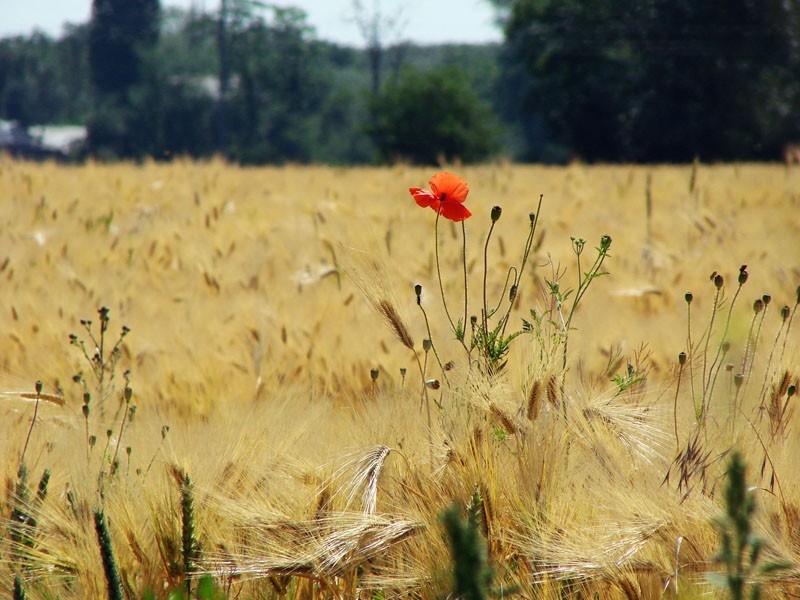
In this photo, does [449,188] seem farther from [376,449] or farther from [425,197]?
[376,449]

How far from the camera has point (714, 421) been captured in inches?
59.4

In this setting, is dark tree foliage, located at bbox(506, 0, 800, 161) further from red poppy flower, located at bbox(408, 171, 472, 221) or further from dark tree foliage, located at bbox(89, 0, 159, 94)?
dark tree foliage, located at bbox(89, 0, 159, 94)

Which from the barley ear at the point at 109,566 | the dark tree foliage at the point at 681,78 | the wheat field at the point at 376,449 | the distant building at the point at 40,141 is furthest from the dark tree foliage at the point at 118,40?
the barley ear at the point at 109,566

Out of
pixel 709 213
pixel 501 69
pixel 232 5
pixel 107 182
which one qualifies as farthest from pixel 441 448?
pixel 501 69

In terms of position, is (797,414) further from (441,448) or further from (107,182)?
(107,182)

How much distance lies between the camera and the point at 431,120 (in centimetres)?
3136

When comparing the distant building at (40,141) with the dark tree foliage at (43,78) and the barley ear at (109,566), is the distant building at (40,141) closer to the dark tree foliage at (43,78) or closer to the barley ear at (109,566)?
the dark tree foliage at (43,78)

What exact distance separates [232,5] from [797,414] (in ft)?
179

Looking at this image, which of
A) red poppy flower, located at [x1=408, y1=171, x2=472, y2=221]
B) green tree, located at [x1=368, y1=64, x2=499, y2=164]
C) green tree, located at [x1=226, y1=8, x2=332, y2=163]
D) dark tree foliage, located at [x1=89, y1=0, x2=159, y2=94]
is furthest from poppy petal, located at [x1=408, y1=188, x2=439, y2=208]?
dark tree foliage, located at [x1=89, y1=0, x2=159, y2=94]

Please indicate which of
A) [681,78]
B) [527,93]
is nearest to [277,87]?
[527,93]

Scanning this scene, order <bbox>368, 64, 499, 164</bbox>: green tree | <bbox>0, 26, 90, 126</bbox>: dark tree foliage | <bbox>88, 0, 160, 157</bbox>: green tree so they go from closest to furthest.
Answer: <bbox>368, 64, 499, 164</bbox>: green tree, <bbox>88, 0, 160, 157</bbox>: green tree, <bbox>0, 26, 90, 126</bbox>: dark tree foliage

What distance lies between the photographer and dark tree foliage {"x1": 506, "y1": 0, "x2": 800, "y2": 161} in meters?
24.9

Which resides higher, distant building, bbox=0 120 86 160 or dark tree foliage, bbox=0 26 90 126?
dark tree foliage, bbox=0 26 90 126

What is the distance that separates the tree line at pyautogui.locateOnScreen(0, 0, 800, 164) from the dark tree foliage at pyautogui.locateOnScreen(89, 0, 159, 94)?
0.08m
